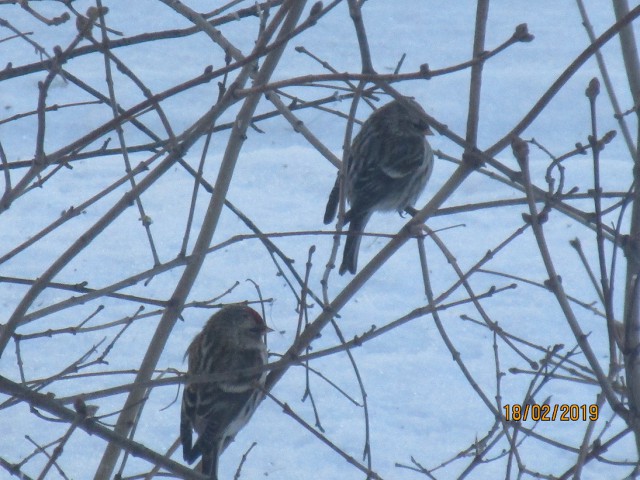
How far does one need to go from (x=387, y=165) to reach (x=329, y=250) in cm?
136

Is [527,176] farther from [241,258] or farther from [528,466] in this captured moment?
[241,258]

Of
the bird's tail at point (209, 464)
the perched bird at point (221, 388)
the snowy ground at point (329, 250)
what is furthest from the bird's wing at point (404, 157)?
the bird's tail at point (209, 464)

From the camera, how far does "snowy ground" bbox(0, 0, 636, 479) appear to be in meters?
4.71

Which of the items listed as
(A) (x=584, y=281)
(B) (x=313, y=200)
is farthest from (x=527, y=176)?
(B) (x=313, y=200)

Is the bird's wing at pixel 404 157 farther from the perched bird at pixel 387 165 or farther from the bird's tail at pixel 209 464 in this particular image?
the bird's tail at pixel 209 464

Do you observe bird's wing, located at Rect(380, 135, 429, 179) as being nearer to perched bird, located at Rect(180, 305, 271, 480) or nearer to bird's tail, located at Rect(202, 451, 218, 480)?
perched bird, located at Rect(180, 305, 271, 480)

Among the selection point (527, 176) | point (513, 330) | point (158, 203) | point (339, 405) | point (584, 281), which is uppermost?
point (158, 203)

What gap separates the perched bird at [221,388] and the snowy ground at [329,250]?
64 centimetres

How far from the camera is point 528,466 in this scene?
177 inches

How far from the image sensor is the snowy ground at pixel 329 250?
471 cm

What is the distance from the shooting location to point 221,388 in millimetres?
3346

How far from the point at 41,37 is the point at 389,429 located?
203 inches

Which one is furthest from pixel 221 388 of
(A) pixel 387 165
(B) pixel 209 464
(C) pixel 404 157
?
(C) pixel 404 157

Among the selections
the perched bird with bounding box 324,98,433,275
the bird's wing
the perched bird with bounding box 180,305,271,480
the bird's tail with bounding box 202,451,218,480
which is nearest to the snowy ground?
the perched bird with bounding box 180,305,271,480
